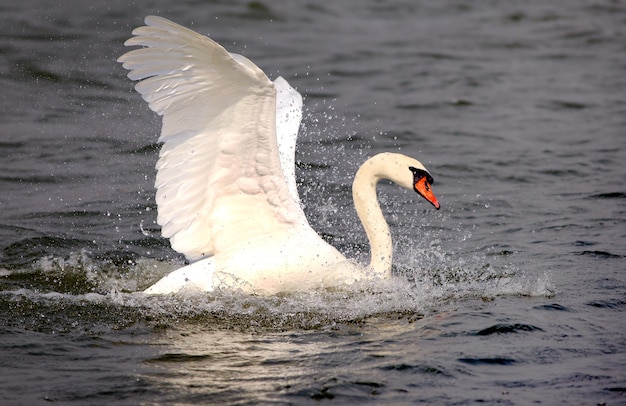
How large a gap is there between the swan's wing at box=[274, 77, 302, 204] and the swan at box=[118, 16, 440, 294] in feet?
0.14

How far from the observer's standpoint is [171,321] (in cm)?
714

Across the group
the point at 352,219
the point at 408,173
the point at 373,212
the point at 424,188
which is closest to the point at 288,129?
the point at 373,212

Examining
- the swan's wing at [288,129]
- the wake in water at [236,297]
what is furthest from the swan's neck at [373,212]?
the swan's wing at [288,129]

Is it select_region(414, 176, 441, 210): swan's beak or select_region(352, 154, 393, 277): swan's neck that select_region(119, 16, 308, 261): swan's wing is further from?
select_region(414, 176, 441, 210): swan's beak

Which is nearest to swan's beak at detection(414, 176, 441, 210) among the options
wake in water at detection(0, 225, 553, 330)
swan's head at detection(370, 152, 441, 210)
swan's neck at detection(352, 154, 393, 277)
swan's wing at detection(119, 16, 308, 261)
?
swan's head at detection(370, 152, 441, 210)

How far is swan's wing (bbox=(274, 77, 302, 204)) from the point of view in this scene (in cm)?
820

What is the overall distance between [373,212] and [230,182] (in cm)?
124

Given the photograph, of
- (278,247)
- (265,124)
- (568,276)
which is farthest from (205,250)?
(568,276)

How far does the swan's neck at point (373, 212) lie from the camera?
7824 millimetres

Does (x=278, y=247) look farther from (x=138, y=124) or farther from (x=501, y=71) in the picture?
(x=501, y=71)

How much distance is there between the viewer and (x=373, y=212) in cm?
798

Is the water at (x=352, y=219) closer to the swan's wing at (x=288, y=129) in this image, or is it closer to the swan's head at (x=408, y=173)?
the swan's head at (x=408, y=173)

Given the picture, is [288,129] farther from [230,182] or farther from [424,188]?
[424,188]

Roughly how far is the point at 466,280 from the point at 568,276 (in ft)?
3.01
